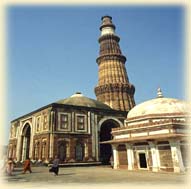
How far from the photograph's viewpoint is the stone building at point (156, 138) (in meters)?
18.0

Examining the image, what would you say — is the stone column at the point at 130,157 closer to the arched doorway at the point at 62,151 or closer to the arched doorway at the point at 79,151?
the arched doorway at the point at 79,151

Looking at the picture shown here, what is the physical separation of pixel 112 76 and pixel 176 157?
27.7 m

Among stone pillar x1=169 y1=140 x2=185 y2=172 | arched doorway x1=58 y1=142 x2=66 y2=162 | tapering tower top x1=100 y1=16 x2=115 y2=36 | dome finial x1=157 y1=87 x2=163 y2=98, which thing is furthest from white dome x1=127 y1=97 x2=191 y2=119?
tapering tower top x1=100 y1=16 x2=115 y2=36

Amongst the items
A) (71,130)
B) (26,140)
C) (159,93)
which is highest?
(159,93)

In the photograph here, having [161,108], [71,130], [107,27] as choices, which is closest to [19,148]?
[71,130]

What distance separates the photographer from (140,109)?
Answer: 979 inches

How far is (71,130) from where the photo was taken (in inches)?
1123

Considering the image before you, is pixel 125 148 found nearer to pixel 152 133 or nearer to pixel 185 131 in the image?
pixel 152 133

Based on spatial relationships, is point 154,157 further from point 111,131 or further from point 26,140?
point 26,140

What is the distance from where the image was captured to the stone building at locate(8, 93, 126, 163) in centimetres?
2720

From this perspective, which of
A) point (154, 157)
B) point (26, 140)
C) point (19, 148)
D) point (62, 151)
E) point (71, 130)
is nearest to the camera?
point (154, 157)

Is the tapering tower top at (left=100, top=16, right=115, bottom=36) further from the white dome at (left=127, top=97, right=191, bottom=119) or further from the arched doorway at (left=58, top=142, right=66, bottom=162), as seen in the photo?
the arched doorway at (left=58, top=142, right=66, bottom=162)

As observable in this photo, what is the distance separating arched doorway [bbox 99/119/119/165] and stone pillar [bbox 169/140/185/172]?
14272 mm

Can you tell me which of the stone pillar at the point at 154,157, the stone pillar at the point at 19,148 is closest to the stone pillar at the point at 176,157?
the stone pillar at the point at 154,157
